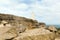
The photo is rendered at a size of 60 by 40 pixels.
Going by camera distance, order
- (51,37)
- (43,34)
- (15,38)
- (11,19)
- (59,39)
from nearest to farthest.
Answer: (15,38) < (43,34) < (51,37) < (59,39) < (11,19)

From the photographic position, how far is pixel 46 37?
13.2m

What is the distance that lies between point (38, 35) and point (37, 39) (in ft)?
1.18

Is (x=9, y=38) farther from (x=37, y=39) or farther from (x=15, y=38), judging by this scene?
(x=37, y=39)

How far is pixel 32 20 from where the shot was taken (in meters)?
32.1

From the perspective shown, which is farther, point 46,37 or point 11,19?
point 11,19

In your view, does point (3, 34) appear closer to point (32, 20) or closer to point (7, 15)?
point (7, 15)

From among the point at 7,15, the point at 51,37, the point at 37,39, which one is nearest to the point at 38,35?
the point at 37,39

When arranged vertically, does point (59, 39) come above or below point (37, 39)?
below

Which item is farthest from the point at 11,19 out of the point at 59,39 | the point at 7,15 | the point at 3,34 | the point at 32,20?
the point at 3,34

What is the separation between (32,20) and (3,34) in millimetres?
19248

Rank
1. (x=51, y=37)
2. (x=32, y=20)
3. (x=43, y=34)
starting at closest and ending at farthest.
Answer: (x=43, y=34) < (x=51, y=37) < (x=32, y=20)

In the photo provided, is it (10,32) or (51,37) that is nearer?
(10,32)

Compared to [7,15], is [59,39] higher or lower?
lower

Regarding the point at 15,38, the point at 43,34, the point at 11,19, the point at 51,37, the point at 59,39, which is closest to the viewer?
the point at 15,38
